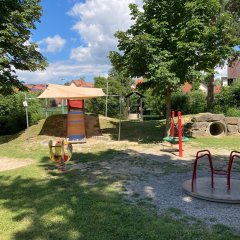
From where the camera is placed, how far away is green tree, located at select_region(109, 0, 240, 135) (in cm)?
1213

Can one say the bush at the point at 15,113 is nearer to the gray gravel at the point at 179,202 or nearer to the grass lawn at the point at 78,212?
the grass lawn at the point at 78,212

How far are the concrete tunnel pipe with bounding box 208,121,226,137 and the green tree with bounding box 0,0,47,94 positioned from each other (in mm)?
8316

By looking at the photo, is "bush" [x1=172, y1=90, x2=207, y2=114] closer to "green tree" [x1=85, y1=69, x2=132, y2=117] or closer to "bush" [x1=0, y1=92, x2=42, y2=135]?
"green tree" [x1=85, y1=69, x2=132, y2=117]

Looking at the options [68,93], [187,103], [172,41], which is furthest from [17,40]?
[187,103]

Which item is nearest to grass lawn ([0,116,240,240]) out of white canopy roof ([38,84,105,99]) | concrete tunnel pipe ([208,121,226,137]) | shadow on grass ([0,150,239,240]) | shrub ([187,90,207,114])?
shadow on grass ([0,150,239,240])

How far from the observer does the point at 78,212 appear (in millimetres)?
5477

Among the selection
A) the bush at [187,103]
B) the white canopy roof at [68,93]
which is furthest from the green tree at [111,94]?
the white canopy roof at [68,93]

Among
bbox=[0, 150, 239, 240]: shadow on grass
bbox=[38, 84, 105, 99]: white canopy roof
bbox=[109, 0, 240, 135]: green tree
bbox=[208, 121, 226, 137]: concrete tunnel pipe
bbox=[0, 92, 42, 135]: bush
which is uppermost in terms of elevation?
bbox=[109, 0, 240, 135]: green tree

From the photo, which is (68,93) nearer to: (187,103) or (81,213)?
(81,213)

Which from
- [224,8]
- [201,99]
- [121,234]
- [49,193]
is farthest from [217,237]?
[201,99]

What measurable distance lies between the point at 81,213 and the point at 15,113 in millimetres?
16493

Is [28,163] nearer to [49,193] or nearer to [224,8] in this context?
[49,193]

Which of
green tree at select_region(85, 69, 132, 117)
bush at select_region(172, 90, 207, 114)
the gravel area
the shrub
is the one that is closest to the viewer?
the gravel area

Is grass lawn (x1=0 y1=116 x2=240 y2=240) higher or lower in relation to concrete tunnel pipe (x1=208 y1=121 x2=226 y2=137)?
lower
